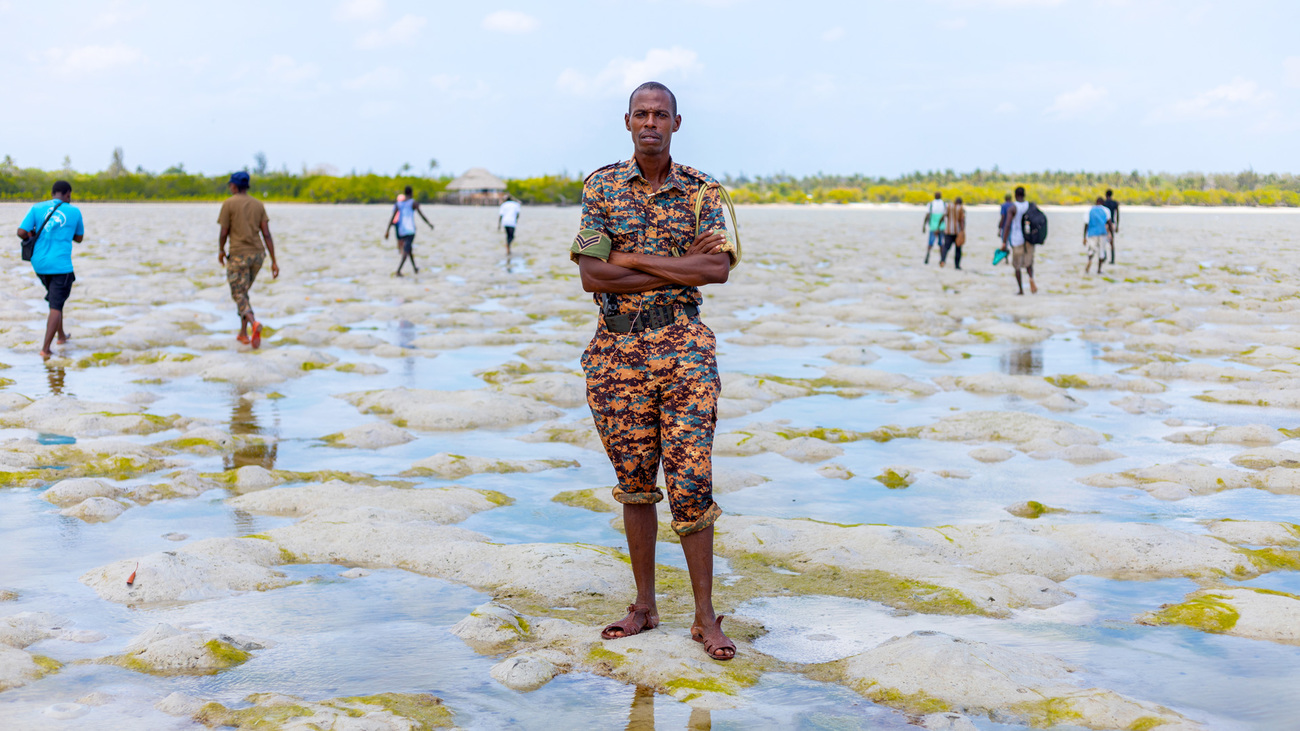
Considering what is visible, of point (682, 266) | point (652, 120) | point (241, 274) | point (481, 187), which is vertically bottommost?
point (241, 274)

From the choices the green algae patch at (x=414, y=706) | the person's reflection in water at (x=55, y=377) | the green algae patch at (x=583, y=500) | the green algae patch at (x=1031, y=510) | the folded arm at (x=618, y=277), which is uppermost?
the folded arm at (x=618, y=277)

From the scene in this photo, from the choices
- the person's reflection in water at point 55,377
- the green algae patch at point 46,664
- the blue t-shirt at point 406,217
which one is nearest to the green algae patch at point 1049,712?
the green algae patch at point 46,664

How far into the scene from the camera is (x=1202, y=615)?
4.94 m

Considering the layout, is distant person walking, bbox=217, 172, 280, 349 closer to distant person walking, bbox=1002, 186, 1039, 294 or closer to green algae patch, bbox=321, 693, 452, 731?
green algae patch, bbox=321, 693, 452, 731

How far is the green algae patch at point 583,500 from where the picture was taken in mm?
6949

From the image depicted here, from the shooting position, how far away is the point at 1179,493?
709 centimetres

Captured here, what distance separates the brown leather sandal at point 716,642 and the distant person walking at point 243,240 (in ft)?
31.5

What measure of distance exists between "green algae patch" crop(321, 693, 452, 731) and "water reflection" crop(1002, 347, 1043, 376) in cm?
907

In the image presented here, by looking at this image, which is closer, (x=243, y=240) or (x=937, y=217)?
(x=243, y=240)

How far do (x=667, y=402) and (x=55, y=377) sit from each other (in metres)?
9.17

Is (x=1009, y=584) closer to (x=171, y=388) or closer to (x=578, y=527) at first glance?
(x=578, y=527)

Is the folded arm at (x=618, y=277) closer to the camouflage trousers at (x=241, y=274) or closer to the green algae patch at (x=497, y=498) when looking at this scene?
the green algae patch at (x=497, y=498)

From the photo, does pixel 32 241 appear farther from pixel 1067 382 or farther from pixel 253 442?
pixel 1067 382

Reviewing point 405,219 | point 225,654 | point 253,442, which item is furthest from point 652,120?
point 405,219
